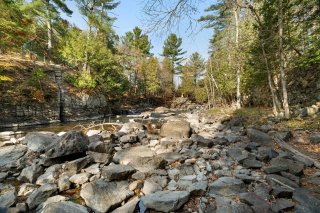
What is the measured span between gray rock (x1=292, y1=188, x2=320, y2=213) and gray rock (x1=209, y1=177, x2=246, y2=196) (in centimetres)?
84

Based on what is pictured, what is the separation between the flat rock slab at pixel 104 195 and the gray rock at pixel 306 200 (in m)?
2.97

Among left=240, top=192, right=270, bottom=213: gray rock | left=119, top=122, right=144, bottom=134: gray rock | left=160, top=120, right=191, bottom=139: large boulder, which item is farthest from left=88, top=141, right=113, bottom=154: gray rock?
left=240, top=192, right=270, bottom=213: gray rock

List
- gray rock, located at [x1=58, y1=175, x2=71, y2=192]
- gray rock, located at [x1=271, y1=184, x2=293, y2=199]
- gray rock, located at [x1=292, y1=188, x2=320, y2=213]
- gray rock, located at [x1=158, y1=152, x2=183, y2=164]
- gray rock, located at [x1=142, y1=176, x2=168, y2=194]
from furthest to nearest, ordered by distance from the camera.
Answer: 1. gray rock, located at [x1=158, y1=152, x2=183, y2=164]
2. gray rock, located at [x1=58, y1=175, x2=71, y2=192]
3. gray rock, located at [x1=142, y1=176, x2=168, y2=194]
4. gray rock, located at [x1=271, y1=184, x2=293, y2=199]
5. gray rock, located at [x1=292, y1=188, x2=320, y2=213]

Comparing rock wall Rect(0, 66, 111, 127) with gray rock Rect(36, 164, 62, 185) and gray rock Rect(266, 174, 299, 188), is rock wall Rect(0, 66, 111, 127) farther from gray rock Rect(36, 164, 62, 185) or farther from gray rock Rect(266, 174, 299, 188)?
gray rock Rect(266, 174, 299, 188)

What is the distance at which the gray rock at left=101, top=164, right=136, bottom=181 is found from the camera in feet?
15.8

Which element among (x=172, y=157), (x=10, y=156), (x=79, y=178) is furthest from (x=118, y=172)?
(x=10, y=156)

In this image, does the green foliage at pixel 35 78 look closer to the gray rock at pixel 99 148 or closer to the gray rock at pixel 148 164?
the gray rock at pixel 99 148

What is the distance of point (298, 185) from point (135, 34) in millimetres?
38250

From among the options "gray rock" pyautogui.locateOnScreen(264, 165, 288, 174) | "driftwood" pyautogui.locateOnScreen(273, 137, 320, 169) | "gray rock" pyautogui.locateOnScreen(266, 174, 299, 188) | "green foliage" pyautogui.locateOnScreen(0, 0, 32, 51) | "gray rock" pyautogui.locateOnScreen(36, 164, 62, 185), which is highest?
"green foliage" pyautogui.locateOnScreen(0, 0, 32, 51)

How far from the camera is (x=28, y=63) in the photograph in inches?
822

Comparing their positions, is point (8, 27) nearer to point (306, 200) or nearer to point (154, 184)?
point (154, 184)

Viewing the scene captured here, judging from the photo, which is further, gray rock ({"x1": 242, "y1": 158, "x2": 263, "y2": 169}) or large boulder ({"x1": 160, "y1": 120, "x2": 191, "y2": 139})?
large boulder ({"x1": 160, "y1": 120, "x2": 191, "y2": 139})

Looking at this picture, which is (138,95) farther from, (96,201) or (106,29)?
(96,201)

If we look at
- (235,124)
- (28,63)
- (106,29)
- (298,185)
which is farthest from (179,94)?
(298,185)
